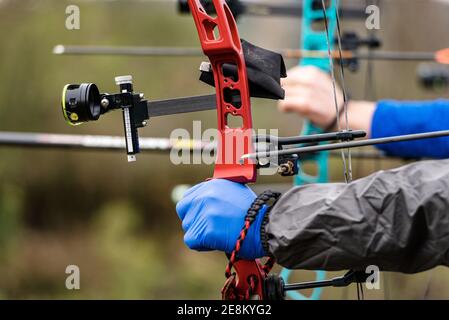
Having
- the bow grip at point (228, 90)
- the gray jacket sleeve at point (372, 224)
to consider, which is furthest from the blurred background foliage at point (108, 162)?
the gray jacket sleeve at point (372, 224)

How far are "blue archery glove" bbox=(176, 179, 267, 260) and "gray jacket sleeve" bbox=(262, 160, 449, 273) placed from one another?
0.20 feet

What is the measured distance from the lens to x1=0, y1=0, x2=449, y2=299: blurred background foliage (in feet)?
19.5

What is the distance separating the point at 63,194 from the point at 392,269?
497 centimetres

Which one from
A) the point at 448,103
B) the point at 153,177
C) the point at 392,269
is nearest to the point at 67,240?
the point at 153,177

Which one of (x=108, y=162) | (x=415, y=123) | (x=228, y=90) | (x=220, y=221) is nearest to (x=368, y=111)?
(x=415, y=123)

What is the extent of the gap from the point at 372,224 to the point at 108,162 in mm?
4999

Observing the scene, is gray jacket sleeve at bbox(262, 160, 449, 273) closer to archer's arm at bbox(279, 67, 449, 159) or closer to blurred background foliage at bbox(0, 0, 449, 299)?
archer's arm at bbox(279, 67, 449, 159)

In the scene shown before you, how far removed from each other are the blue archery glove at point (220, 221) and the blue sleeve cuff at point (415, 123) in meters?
1.63

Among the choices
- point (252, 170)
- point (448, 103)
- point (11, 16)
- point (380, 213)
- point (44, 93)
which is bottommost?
point (380, 213)

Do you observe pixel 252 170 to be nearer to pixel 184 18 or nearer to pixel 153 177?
pixel 153 177

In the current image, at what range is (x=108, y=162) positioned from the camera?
6.43 meters

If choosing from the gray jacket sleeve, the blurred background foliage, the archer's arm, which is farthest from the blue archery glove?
the blurred background foliage
